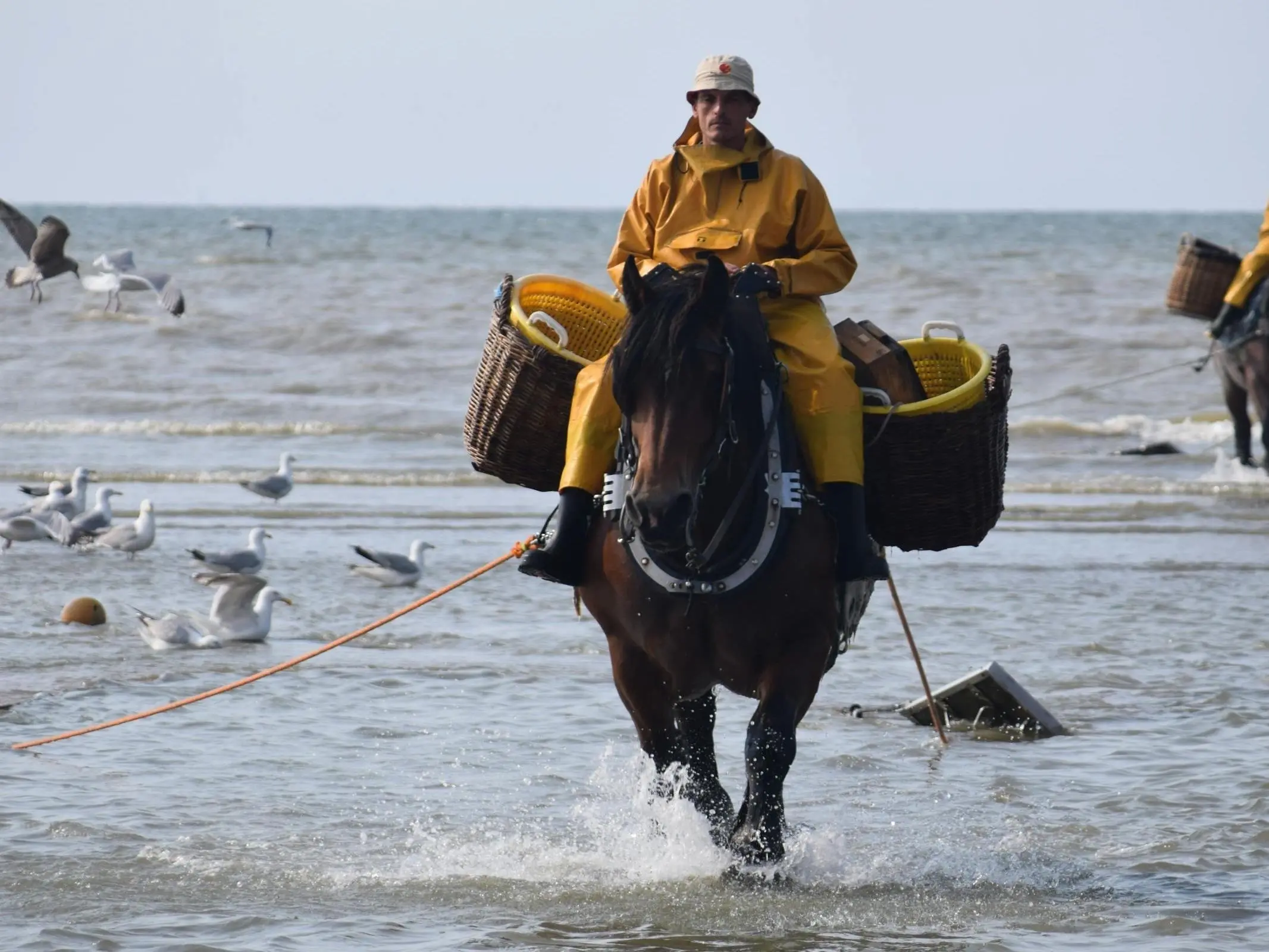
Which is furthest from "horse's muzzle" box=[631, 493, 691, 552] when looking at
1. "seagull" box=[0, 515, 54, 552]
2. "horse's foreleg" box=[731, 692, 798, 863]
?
"seagull" box=[0, 515, 54, 552]

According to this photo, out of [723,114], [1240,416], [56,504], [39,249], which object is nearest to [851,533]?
[723,114]

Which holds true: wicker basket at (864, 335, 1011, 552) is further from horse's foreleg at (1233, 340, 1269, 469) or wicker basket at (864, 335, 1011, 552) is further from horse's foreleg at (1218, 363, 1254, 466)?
horse's foreleg at (1218, 363, 1254, 466)

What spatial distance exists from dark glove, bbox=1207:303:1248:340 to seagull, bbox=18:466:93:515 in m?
8.47

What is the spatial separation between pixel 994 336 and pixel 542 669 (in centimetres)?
2033

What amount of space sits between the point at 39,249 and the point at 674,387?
215 inches

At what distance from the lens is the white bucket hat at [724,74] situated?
5965 millimetres

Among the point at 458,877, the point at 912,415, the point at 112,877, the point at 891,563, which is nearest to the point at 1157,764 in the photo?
the point at 912,415

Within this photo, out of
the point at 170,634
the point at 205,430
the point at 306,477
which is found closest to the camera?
the point at 170,634

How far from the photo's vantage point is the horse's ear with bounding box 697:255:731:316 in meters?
5.30

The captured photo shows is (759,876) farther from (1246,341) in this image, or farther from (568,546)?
(1246,341)

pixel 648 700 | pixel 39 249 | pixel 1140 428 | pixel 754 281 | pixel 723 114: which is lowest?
pixel 648 700

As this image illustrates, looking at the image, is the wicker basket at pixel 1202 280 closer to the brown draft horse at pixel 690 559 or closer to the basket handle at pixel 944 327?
the basket handle at pixel 944 327

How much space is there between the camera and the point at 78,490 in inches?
562

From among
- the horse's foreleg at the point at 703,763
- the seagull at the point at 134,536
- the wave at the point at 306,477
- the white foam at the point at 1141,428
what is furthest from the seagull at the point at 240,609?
the white foam at the point at 1141,428
